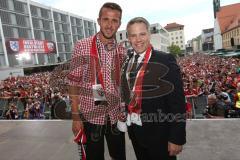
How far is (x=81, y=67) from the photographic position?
229cm

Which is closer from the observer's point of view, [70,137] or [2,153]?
[2,153]

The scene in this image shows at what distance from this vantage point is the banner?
43469mm

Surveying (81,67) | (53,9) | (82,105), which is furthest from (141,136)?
(53,9)

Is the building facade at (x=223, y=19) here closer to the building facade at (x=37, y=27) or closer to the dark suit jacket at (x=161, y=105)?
the building facade at (x=37, y=27)

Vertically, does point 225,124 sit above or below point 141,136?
below

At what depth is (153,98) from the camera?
2.02 meters

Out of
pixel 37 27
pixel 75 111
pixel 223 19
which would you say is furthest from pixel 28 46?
pixel 223 19

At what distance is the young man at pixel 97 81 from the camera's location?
7.48 ft

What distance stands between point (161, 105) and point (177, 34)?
154832 millimetres

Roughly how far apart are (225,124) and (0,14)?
183 feet

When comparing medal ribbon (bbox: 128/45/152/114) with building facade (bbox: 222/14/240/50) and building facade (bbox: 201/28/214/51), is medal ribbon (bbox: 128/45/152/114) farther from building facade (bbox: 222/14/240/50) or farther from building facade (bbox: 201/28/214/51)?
building facade (bbox: 201/28/214/51)

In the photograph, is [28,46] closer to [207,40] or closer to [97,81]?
[97,81]

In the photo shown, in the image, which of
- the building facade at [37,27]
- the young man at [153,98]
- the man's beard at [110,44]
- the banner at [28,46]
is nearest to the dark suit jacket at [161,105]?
the young man at [153,98]

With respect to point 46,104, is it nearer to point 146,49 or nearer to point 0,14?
point 146,49
